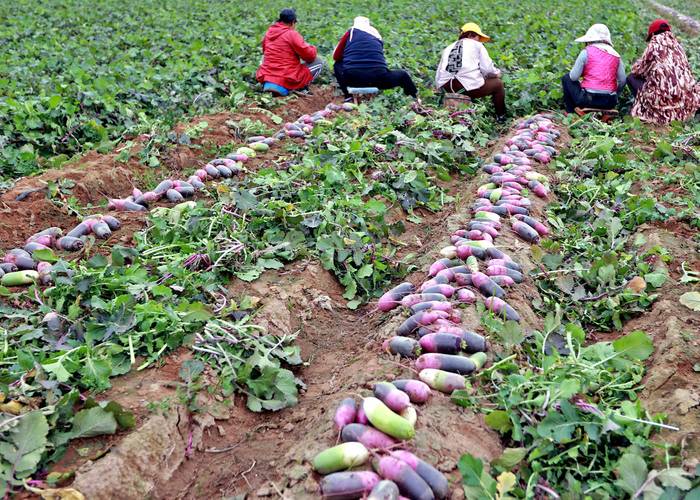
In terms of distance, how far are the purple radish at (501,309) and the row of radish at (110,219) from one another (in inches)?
101

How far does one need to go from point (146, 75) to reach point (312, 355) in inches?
234

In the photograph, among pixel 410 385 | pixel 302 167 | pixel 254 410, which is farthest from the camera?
pixel 302 167

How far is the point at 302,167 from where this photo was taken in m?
4.96

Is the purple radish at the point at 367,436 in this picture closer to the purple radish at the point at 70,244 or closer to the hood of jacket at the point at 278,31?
the purple radish at the point at 70,244

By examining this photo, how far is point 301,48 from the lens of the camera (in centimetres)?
782

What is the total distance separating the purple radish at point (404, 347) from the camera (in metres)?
2.89

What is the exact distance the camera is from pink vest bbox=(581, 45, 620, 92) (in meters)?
7.16

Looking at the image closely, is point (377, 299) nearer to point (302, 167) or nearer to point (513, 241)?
point (513, 241)

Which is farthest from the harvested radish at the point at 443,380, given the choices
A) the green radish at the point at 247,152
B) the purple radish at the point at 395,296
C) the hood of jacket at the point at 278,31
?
the hood of jacket at the point at 278,31

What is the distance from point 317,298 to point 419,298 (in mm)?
733

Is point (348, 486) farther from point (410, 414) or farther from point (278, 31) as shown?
point (278, 31)

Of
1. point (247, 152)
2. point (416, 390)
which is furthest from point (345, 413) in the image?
point (247, 152)

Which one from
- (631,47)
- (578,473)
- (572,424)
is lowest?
(578,473)

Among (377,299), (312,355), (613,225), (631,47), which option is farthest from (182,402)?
(631,47)
